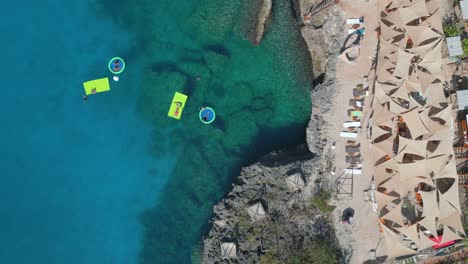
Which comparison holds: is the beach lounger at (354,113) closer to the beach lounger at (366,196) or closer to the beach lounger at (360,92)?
the beach lounger at (360,92)

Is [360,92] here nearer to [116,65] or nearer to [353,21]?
[353,21]

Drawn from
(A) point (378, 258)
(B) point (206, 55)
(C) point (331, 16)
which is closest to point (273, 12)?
(C) point (331, 16)

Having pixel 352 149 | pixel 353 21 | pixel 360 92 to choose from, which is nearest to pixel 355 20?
pixel 353 21

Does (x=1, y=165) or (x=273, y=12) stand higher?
(x=273, y=12)

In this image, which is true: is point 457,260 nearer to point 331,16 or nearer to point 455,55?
point 455,55

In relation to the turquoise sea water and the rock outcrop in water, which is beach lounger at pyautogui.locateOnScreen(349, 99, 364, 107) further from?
the rock outcrop in water
